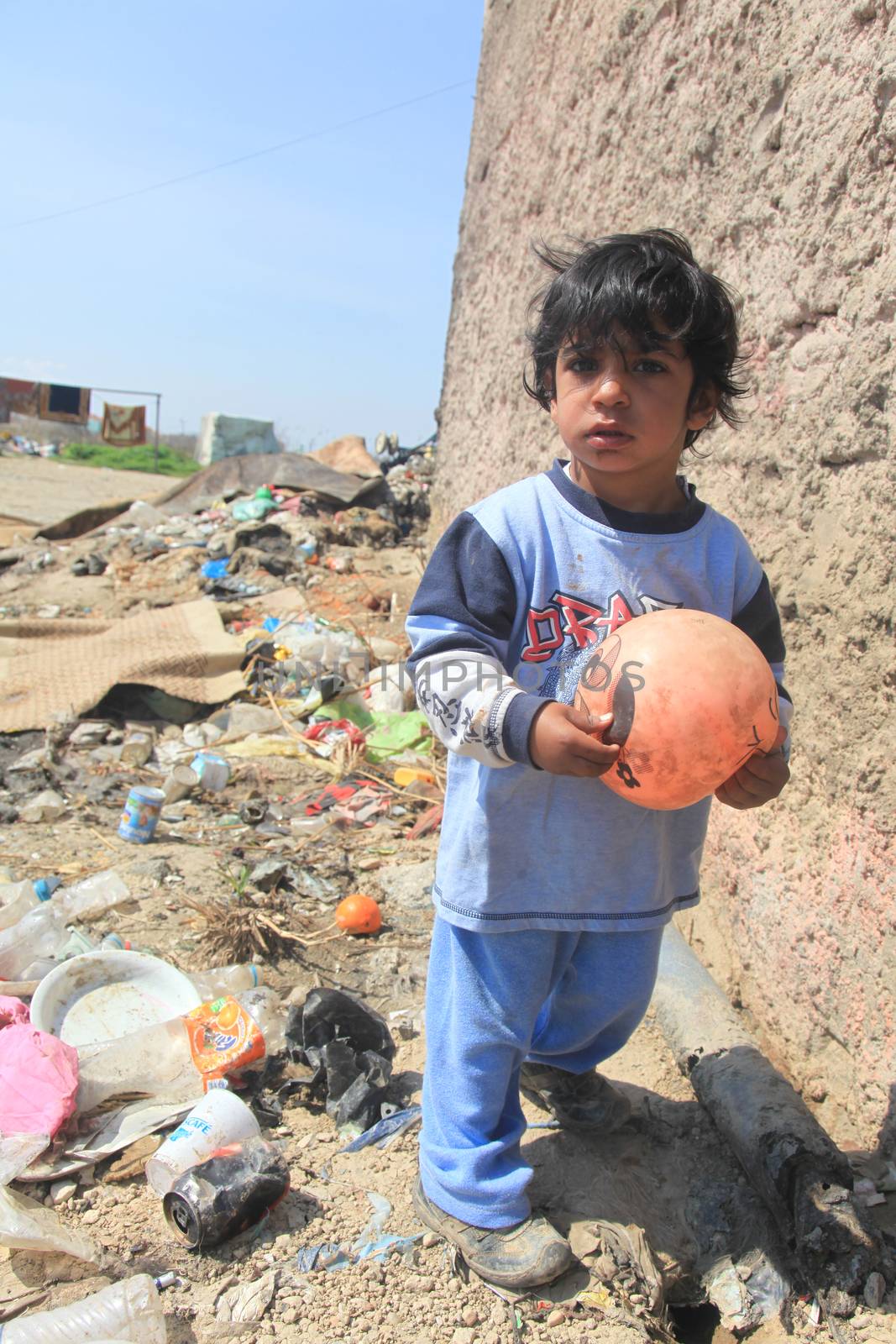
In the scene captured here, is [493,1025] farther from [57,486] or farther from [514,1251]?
[57,486]

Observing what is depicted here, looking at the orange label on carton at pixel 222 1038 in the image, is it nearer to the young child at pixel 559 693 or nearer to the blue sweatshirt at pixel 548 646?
the young child at pixel 559 693

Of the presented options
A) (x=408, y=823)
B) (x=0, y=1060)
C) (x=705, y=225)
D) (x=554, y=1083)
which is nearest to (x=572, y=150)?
(x=705, y=225)

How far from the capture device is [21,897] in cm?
300

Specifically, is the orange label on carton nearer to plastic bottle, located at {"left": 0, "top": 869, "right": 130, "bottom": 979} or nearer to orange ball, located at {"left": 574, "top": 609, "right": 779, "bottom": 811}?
plastic bottle, located at {"left": 0, "top": 869, "right": 130, "bottom": 979}

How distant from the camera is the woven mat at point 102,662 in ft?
16.7

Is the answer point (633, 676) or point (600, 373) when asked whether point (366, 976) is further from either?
point (600, 373)

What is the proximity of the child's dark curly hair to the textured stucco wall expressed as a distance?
454mm

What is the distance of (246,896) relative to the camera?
317cm

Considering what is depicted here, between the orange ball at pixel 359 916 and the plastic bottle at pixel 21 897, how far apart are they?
0.91 m

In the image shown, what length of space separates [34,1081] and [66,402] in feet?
79.0

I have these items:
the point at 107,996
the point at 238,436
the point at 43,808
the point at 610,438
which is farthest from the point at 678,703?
the point at 238,436

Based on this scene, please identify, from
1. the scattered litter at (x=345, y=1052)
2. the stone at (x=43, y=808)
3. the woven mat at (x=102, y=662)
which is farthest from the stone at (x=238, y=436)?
the scattered litter at (x=345, y=1052)

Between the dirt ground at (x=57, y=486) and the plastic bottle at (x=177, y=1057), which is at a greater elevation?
the plastic bottle at (x=177, y=1057)

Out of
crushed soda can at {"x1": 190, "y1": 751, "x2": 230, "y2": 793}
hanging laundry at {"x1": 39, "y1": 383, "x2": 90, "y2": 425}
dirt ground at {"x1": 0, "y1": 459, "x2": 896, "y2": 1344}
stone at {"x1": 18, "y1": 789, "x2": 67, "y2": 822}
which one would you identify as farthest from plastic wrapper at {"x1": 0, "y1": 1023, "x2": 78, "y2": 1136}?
hanging laundry at {"x1": 39, "y1": 383, "x2": 90, "y2": 425}
